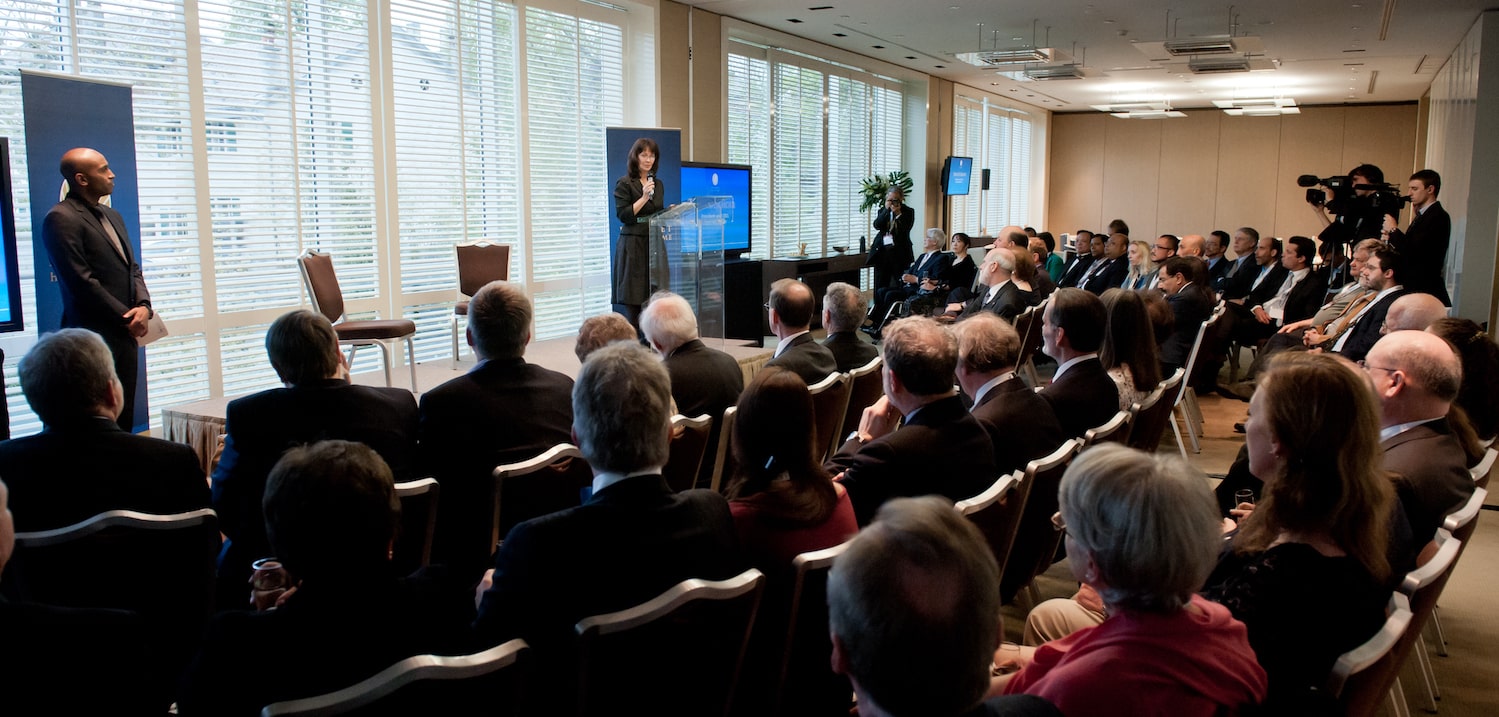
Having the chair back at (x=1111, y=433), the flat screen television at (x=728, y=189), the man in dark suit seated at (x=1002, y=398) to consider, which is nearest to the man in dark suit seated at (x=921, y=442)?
the man in dark suit seated at (x=1002, y=398)

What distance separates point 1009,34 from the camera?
12.0 metres

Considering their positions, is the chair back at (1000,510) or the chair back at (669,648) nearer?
the chair back at (669,648)

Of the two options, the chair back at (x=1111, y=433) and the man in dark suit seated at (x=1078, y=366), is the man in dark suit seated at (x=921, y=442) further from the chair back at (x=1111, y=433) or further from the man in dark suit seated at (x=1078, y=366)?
the man in dark suit seated at (x=1078, y=366)

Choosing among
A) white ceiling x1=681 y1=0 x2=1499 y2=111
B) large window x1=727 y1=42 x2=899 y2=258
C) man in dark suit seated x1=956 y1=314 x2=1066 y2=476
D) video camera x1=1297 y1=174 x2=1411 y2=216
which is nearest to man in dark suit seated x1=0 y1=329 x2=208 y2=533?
man in dark suit seated x1=956 y1=314 x2=1066 y2=476

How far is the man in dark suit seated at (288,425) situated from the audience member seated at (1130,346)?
9.72 ft

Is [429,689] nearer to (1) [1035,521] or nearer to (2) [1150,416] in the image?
(1) [1035,521]

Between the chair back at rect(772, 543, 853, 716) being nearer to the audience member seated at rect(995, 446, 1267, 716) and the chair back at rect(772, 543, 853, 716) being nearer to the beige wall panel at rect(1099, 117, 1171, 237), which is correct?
the audience member seated at rect(995, 446, 1267, 716)

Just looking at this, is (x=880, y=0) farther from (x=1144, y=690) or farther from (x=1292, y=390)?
(x=1144, y=690)

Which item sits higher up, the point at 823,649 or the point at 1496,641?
the point at 823,649

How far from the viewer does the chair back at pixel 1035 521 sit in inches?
113

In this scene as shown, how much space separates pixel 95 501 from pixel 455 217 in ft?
18.4

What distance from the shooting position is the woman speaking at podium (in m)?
8.06

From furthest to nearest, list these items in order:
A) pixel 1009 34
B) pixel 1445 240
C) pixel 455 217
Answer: pixel 1009 34
pixel 455 217
pixel 1445 240

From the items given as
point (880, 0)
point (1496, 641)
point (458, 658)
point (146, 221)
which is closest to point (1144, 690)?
point (458, 658)
